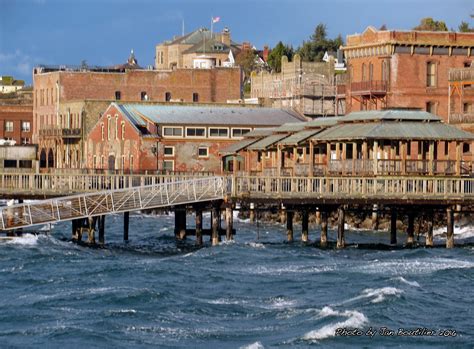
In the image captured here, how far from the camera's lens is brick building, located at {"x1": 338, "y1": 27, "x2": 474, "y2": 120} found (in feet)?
342

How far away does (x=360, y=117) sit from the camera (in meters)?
77.1

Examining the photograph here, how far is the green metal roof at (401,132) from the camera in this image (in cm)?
7269

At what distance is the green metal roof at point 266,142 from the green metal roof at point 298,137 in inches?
110

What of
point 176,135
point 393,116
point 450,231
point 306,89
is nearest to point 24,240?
point 393,116

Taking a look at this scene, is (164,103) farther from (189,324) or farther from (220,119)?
(189,324)

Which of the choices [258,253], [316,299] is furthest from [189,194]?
[316,299]

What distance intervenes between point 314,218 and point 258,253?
32.2 m

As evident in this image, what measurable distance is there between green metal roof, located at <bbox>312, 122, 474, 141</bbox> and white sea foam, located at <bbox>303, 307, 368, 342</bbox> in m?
24.8

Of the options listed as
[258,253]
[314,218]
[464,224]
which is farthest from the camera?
[314,218]

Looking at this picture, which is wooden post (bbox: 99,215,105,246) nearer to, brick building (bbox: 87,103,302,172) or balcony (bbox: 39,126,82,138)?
brick building (bbox: 87,103,302,172)

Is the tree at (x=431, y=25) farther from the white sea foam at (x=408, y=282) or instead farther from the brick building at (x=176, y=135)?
the white sea foam at (x=408, y=282)

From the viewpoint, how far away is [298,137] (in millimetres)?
82938

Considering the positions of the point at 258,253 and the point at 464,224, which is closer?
the point at 258,253

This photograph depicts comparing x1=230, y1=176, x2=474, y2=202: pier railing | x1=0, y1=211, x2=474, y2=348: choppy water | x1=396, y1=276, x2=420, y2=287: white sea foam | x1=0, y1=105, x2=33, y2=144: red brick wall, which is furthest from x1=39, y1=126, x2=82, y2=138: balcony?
x1=396, y1=276, x2=420, y2=287: white sea foam
